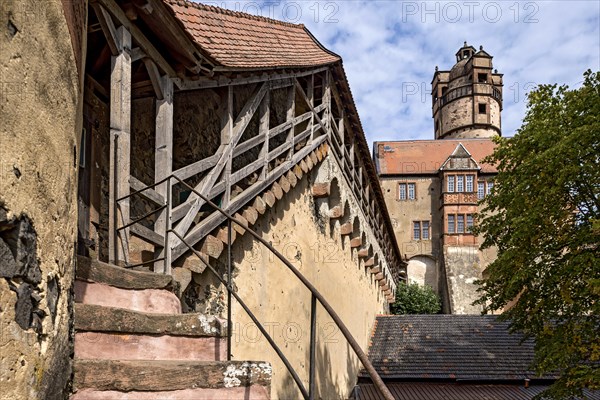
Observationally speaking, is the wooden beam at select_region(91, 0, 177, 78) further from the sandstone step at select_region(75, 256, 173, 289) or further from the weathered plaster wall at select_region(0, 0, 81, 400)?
the weathered plaster wall at select_region(0, 0, 81, 400)

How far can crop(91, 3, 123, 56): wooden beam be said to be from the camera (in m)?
4.12

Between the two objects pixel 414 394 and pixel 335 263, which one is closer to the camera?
pixel 335 263

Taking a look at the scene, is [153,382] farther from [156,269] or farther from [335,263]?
[335,263]

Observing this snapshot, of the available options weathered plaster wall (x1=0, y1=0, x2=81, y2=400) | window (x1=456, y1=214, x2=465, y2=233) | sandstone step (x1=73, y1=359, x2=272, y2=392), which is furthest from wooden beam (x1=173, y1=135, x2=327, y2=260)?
window (x1=456, y1=214, x2=465, y2=233)

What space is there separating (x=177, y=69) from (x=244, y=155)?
2.40 meters

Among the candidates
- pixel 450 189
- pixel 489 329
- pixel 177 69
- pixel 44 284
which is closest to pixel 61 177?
pixel 44 284

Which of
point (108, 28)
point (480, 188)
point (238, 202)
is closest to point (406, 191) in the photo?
point (480, 188)

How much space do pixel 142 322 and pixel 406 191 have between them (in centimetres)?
3643

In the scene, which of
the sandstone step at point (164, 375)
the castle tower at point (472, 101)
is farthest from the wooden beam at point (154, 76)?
the castle tower at point (472, 101)

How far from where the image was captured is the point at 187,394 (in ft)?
9.01

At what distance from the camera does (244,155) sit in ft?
24.3

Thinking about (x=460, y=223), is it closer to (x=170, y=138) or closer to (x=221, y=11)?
(x=221, y=11)

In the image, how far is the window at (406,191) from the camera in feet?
126

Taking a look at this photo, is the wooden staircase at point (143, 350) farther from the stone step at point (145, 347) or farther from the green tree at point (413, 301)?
the green tree at point (413, 301)
